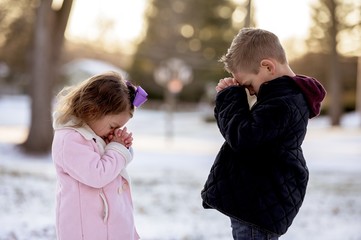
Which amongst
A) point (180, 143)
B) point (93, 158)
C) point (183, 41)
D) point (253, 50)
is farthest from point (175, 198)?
point (183, 41)

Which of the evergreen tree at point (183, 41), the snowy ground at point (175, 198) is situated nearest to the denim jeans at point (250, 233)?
the snowy ground at point (175, 198)

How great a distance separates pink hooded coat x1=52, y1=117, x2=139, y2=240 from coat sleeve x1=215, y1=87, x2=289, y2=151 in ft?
1.57

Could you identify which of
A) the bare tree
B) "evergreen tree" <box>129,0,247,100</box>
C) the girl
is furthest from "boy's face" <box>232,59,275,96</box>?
"evergreen tree" <box>129,0,247,100</box>

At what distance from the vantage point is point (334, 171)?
11539 mm

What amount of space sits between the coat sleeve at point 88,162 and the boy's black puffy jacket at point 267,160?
455 millimetres

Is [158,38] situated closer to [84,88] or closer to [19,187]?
[19,187]

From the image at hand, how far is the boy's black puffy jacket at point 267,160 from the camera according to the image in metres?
2.22

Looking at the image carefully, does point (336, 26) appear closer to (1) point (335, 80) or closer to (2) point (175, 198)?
(1) point (335, 80)

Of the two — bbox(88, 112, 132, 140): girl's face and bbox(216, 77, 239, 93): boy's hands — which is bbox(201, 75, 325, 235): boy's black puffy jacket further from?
bbox(88, 112, 132, 140): girl's face

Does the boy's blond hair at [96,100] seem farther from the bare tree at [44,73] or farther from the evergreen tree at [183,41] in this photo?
the evergreen tree at [183,41]

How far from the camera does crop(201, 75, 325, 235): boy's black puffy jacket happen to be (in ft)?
7.27

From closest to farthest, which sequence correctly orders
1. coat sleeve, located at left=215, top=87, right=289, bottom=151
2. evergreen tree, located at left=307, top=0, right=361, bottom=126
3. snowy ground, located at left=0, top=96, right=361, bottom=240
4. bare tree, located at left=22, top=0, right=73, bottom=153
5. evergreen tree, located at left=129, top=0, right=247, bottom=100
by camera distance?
coat sleeve, located at left=215, top=87, right=289, bottom=151 → snowy ground, located at left=0, top=96, right=361, bottom=240 → bare tree, located at left=22, top=0, right=73, bottom=153 → evergreen tree, located at left=307, top=0, right=361, bottom=126 → evergreen tree, located at left=129, top=0, right=247, bottom=100

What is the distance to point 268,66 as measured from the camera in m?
2.30

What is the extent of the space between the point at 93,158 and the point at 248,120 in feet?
2.21
